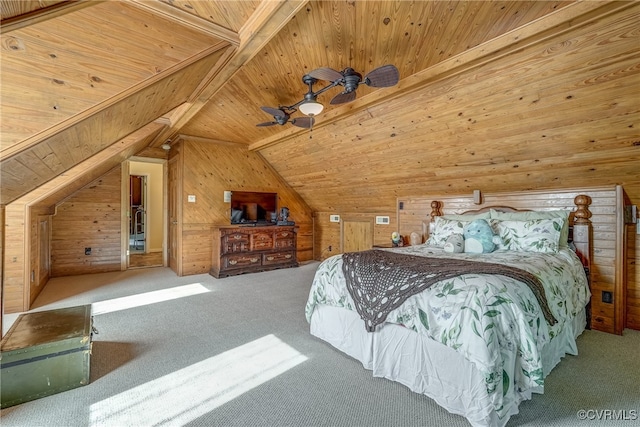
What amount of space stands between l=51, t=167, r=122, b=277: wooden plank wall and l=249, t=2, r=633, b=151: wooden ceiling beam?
460cm

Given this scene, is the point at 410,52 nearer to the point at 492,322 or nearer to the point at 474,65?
the point at 474,65

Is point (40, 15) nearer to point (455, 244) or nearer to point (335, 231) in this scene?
point (455, 244)

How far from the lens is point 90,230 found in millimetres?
4934

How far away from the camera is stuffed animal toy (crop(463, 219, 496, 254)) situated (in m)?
2.77

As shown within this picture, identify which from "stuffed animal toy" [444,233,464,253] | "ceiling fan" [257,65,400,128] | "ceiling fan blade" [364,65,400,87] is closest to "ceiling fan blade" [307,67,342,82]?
"ceiling fan" [257,65,400,128]

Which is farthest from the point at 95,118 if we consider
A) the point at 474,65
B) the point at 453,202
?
the point at 453,202

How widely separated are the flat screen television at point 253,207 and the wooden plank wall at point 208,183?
0.45ft

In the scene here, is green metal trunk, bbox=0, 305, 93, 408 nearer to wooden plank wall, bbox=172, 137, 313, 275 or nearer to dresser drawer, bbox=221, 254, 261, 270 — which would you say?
dresser drawer, bbox=221, 254, 261, 270

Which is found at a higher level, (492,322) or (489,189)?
(489,189)

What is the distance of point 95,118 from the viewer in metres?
1.82

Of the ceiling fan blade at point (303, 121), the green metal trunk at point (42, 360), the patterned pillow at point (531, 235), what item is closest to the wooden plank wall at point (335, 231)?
the patterned pillow at point (531, 235)

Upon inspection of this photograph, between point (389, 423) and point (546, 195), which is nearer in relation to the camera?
point (389, 423)

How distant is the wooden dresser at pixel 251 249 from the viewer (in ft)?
15.6

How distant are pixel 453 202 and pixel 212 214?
157 inches
